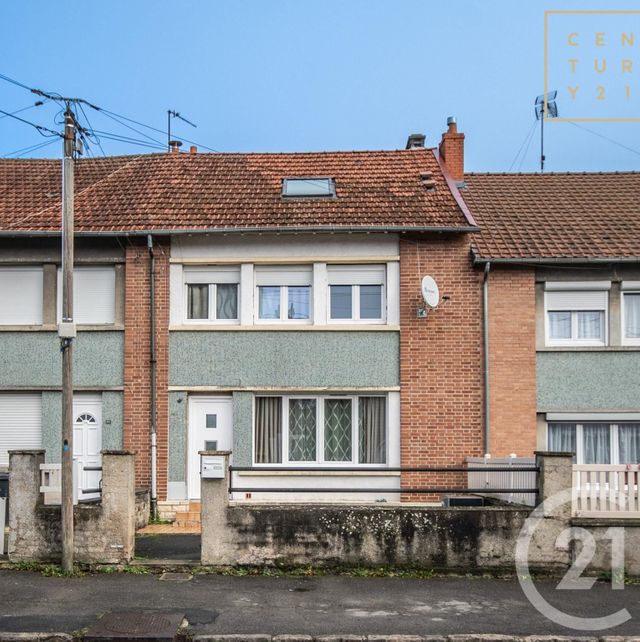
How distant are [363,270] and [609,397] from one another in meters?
5.26

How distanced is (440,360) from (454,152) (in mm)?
5353

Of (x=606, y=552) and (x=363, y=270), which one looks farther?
(x=363, y=270)

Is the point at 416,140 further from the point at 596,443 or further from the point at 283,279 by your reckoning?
the point at 596,443

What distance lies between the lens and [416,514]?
11.4 meters

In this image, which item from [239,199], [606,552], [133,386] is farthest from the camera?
[239,199]

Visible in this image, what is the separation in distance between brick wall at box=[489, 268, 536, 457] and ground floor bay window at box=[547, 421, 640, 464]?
24.5 inches

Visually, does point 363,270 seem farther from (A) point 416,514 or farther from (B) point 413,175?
(A) point 416,514

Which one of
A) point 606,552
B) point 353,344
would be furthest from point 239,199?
point 606,552

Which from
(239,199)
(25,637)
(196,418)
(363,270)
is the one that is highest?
(239,199)

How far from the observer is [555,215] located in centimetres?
1800

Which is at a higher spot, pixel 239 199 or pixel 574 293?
pixel 239 199

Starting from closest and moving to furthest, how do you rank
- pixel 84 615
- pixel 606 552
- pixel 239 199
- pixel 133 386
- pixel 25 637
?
1. pixel 25 637
2. pixel 84 615
3. pixel 606 552
4. pixel 133 386
5. pixel 239 199

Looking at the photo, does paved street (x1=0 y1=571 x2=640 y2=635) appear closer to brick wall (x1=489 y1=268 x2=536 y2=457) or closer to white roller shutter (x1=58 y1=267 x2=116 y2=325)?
brick wall (x1=489 y1=268 x2=536 y2=457)

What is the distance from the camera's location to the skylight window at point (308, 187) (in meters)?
17.4
